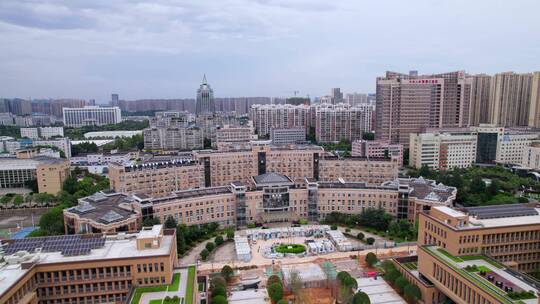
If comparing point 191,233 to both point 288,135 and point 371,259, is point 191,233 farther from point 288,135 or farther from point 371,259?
point 288,135

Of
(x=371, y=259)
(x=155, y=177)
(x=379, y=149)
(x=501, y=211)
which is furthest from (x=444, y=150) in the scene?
(x=155, y=177)

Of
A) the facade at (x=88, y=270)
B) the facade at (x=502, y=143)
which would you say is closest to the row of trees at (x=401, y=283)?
the facade at (x=88, y=270)

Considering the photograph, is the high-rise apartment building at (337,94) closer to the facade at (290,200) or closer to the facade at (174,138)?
the facade at (174,138)

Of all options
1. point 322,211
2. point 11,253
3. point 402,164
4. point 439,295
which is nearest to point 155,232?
point 11,253

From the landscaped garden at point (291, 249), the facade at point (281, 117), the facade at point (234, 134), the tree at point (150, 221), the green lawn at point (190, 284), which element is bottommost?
the landscaped garden at point (291, 249)

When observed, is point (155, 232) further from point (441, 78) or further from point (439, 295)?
point (441, 78)

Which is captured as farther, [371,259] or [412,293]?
[371,259]

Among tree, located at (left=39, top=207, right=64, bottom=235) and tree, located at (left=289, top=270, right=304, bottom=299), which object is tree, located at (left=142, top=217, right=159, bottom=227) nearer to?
tree, located at (left=39, top=207, right=64, bottom=235)
